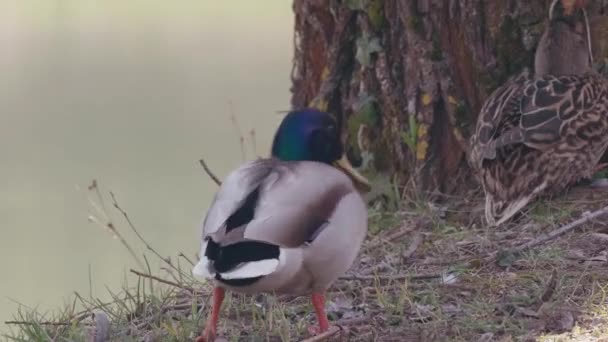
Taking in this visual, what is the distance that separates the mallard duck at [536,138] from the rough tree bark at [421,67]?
18 centimetres

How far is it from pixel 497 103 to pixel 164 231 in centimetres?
327

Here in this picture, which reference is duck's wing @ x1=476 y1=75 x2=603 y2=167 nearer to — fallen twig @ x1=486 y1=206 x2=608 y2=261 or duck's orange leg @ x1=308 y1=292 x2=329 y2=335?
fallen twig @ x1=486 y1=206 x2=608 y2=261

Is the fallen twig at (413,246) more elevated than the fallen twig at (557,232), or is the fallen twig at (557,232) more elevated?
the fallen twig at (557,232)

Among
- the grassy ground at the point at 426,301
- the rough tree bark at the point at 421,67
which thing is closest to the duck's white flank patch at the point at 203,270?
the grassy ground at the point at 426,301

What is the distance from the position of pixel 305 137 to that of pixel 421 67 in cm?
157

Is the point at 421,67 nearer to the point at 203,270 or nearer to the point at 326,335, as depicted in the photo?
the point at 326,335

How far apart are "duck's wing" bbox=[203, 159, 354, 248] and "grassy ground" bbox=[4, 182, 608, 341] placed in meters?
0.42

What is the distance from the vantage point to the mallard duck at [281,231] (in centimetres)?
314

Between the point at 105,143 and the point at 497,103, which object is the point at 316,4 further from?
the point at 105,143

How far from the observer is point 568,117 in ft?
16.5

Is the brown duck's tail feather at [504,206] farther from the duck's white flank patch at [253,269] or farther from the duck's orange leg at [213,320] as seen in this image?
the duck's white flank patch at [253,269]

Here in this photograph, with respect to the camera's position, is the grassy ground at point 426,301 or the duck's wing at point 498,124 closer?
the grassy ground at point 426,301

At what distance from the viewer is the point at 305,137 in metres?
3.93

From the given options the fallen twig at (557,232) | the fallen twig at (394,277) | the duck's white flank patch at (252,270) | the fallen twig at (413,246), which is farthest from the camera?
the fallen twig at (413,246)
